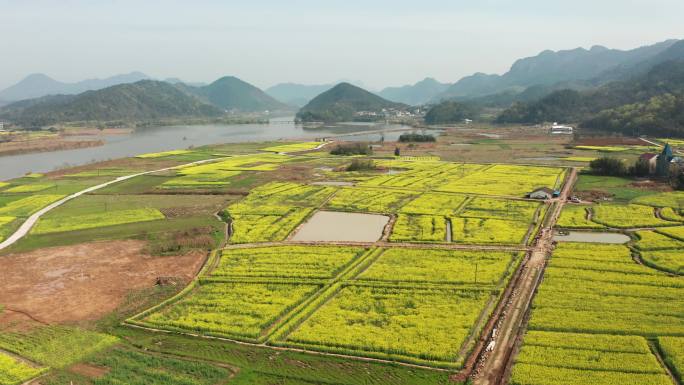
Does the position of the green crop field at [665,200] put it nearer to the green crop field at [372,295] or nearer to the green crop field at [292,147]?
the green crop field at [372,295]

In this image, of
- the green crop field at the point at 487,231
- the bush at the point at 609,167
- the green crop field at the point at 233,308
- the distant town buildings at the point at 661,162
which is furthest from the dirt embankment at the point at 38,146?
the distant town buildings at the point at 661,162

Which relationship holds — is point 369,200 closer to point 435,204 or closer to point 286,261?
point 435,204

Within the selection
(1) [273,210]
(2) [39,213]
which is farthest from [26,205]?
(1) [273,210]

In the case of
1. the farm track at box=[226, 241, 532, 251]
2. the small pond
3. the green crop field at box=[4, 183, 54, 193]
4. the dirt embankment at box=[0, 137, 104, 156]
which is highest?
the dirt embankment at box=[0, 137, 104, 156]

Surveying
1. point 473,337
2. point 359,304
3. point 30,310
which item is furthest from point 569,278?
point 30,310

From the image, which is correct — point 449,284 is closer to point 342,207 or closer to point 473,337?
point 473,337

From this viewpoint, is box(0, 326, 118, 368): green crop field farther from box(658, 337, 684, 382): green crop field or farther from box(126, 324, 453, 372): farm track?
box(658, 337, 684, 382): green crop field

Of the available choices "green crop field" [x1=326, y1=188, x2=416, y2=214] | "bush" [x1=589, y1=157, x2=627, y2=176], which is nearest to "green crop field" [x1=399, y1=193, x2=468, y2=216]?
"green crop field" [x1=326, y1=188, x2=416, y2=214]

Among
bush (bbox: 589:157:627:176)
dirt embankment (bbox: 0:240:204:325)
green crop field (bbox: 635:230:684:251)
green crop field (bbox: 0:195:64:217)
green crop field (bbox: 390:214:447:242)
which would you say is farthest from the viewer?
bush (bbox: 589:157:627:176)
